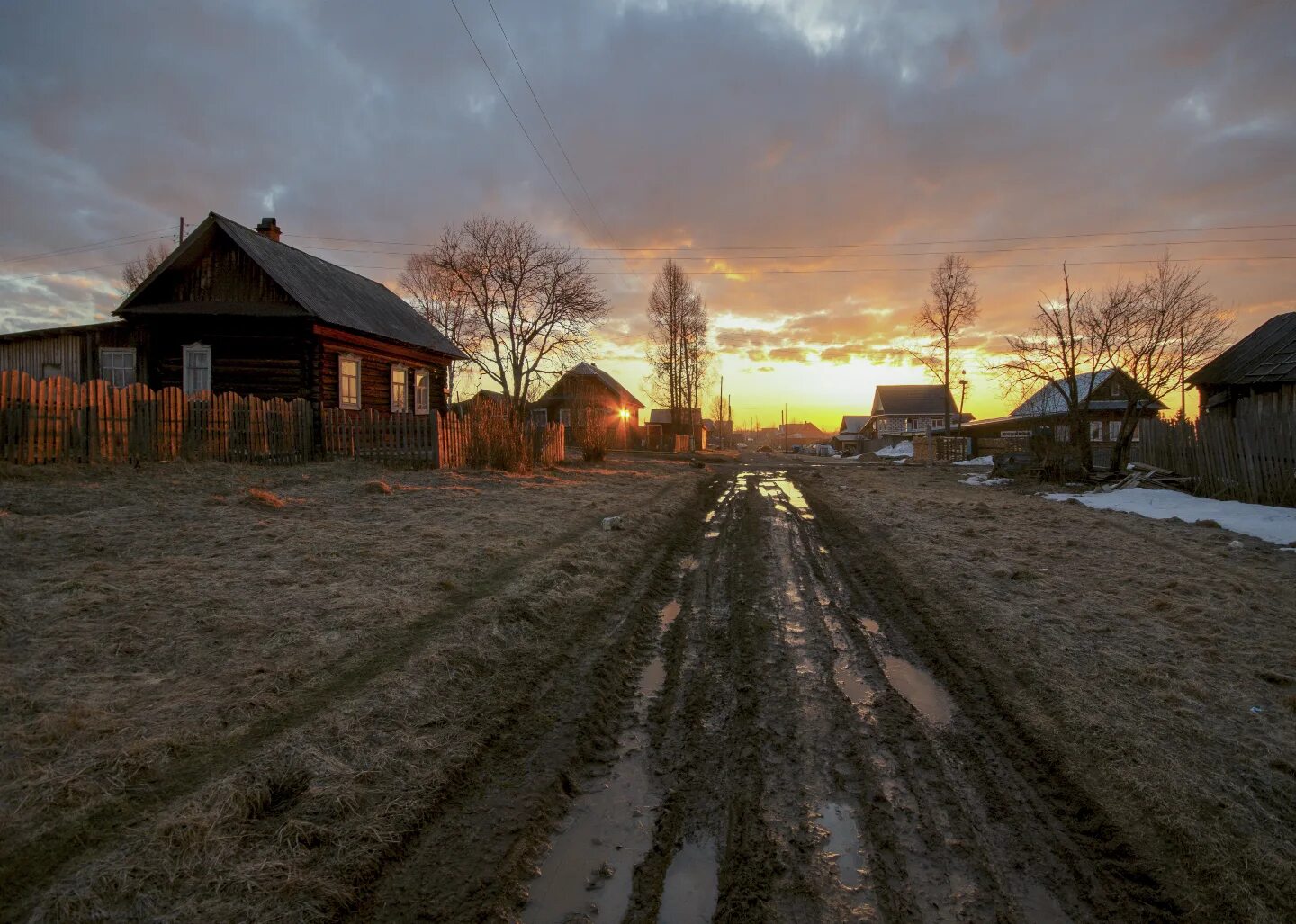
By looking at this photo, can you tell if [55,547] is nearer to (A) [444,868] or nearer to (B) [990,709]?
(A) [444,868]

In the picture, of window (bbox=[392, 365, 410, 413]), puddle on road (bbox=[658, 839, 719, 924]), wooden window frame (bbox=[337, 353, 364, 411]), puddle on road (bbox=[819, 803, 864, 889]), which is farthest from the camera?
window (bbox=[392, 365, 410, 413])

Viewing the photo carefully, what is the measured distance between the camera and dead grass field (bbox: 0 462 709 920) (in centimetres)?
254

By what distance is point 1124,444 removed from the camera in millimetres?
21562

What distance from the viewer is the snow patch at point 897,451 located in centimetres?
5779

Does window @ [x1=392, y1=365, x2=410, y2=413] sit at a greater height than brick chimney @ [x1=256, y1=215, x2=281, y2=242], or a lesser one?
lesser

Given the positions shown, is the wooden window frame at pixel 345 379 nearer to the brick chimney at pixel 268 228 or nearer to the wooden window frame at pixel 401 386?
the wooden window frame at pixel 401 386

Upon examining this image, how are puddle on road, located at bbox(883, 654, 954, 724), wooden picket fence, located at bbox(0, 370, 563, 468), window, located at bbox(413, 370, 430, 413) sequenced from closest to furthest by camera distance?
puddle on road, located at bbox(883, 654, 954, 724) < wooden picket fence, located at bbox(0, 370, 563, 468) < window, located at bbox(413, 370, 430, 413)

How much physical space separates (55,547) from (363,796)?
6.21m

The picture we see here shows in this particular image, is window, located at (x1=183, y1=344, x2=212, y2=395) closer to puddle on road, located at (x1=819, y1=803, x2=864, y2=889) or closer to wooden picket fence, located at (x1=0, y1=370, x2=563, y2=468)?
wooden picket fence, located at (x1=0, y1=370, x2=563, y2=468)

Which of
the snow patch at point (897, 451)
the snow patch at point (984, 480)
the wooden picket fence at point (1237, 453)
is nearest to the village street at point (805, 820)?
the wooden picket fence at point (1237, 453)

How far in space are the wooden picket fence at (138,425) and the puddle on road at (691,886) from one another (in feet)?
44.3

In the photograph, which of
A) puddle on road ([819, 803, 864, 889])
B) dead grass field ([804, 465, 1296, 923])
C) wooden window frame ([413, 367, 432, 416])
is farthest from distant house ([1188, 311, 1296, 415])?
wooden window frame ([413, 367, 432, 416])

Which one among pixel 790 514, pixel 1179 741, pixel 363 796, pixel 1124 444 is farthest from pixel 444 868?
pixel 1124 444

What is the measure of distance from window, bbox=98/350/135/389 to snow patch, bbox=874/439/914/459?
5319cm
